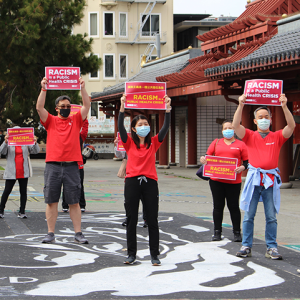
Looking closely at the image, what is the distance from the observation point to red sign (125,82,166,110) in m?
6.29

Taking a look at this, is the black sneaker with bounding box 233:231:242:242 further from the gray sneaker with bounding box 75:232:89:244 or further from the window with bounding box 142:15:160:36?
the window with bounding box 142:15:160:36

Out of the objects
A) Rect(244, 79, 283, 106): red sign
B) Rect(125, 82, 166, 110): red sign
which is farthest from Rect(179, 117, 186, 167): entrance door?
Rect(125, 82, 166, 110): red sign

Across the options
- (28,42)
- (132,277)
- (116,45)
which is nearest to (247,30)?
(28,42)

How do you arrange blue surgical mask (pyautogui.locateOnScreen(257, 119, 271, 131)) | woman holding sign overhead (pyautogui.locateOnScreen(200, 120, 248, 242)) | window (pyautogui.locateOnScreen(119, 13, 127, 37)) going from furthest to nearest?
1. window (pyautogui.locateOnScreen(119, 13, 127, 37))
2. woman holding sign overhead (pyautogui.locateOnScreen(200, 120, 248, 242))
3. blue surgical mask (pyautogui.locateOnScreen(257, 119, 271, 131))

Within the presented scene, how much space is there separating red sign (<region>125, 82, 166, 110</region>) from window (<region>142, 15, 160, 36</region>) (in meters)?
38.0

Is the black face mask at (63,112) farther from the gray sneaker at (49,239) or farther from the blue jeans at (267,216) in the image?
the blue jeans at (267,216)

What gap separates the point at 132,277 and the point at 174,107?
20.8 m

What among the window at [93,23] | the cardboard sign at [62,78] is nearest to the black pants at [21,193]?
the cardboard sign at [62,78]

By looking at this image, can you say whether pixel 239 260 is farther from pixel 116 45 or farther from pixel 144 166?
pixel 116 45

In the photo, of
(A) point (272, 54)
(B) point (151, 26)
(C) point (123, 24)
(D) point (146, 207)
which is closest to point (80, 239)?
(D) point (146, 207)

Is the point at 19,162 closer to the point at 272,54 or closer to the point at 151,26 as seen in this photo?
the point at 272,54

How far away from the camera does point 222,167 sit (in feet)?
24.3

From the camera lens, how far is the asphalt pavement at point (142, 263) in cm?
489

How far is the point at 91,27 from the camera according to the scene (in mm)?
42281
